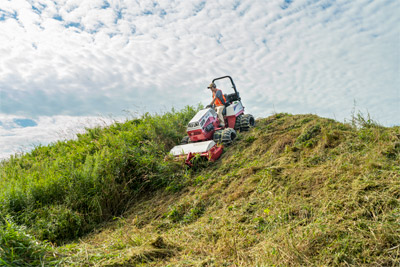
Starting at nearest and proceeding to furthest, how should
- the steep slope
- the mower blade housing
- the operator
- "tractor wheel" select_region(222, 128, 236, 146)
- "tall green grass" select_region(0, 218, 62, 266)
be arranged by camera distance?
"tall green grass" select_region(0, 218, 62, 266) → the steep slope → the mower blade housing → "tractor wheel" select_region(222, 128, 236, 146) → the operator

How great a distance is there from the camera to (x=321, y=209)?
11.5 ft

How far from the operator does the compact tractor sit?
0.19m

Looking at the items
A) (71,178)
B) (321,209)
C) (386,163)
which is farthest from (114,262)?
(386,163)

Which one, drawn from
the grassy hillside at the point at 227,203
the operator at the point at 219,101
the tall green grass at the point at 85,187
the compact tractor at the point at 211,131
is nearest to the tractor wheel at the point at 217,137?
the compact tractor at the point at 211,131

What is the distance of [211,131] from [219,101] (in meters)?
1.50

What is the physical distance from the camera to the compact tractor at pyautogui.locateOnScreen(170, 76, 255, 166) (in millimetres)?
7054

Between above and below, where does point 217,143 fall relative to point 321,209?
above

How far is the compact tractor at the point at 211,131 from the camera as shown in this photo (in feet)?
23.1

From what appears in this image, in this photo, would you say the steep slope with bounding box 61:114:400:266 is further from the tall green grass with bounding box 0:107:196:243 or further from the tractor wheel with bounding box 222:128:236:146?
the tractor wheel with bounding box 222:128:236:146

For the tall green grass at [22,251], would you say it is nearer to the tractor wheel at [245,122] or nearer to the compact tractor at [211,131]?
the compact tractor at [211,131]

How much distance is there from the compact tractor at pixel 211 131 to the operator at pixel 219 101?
19cm

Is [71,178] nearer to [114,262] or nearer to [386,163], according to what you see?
[114,262]

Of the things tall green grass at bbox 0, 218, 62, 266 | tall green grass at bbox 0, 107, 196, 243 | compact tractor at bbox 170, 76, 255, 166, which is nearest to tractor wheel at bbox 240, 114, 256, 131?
compact tractor at bbox 170, 76, 255, 166

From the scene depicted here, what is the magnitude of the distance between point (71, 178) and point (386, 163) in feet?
20.1
